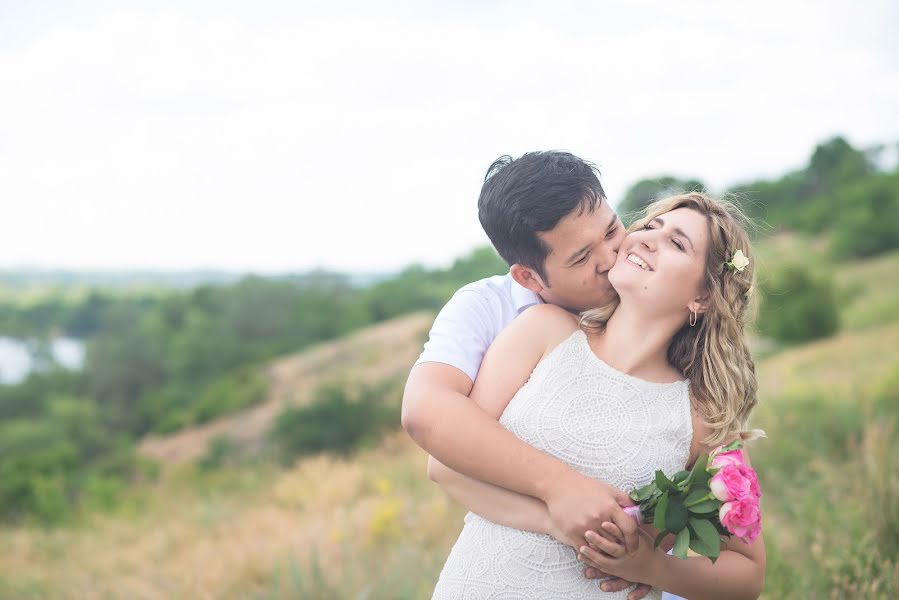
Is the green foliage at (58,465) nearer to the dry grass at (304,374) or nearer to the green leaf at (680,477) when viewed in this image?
the dry grass at (304,374)

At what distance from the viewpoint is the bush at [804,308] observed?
24.9 m

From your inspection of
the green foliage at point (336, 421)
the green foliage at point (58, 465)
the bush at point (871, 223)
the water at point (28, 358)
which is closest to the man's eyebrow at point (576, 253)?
the green foliage at point (336, 421)

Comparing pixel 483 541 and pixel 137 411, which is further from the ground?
pixel 483 541

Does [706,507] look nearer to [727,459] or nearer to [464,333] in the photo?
[727,459]

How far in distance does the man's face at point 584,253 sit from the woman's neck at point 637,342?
153mm

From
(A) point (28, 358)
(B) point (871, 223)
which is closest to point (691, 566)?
(B) point (871, 223)

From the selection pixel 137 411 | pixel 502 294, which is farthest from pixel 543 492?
pixel 137 411

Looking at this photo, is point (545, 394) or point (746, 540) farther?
point (545, 394)

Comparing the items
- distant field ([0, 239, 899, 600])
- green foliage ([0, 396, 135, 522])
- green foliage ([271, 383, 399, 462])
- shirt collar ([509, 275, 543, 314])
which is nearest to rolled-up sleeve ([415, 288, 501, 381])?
shirt collar ([509, 275, 543, 314])

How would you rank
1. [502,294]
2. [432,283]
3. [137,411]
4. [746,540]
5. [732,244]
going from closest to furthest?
[746,540] < [732,244] < [502,294] < [432,283] < [137,411]

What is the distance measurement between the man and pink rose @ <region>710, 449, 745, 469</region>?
26 centimetres

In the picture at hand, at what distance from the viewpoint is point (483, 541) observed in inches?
87.1

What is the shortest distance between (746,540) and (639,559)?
283 mm

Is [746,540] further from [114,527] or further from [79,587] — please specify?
[114,527]
